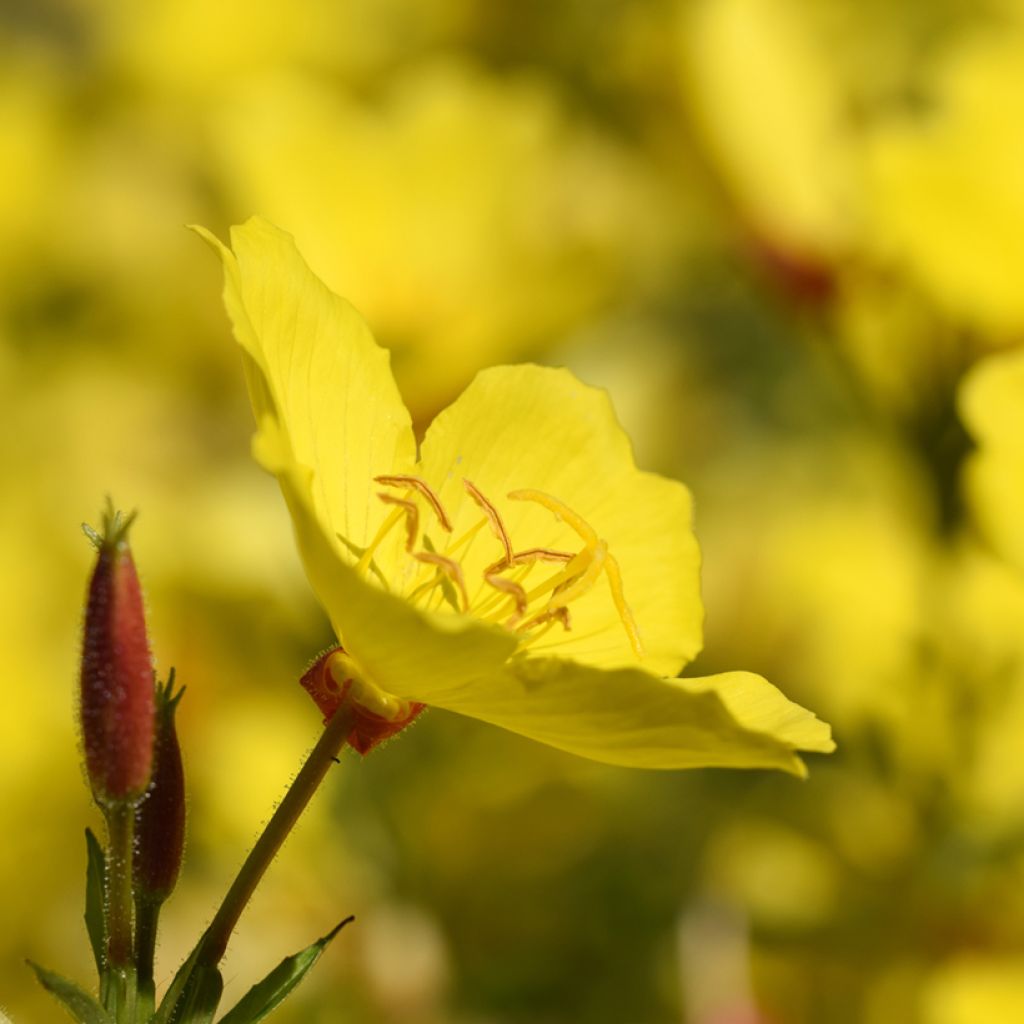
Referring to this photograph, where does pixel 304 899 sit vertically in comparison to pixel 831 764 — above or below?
below

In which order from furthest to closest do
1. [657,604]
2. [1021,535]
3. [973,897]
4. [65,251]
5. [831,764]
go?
[65,251]
[831,764]
[973,897]
[1021,535]
[657,604]

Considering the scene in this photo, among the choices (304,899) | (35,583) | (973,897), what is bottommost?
(304,899)

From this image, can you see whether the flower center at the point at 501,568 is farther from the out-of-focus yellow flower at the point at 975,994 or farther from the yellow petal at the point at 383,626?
the out-of-focus yellow flower at the point at 975,994

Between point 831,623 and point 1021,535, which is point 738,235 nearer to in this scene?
point 831,623

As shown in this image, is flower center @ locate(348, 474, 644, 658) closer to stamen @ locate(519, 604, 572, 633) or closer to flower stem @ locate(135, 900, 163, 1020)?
stamen @ locate(519, 604, 572, 633)

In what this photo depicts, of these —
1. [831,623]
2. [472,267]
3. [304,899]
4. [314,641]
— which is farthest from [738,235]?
[304,899]

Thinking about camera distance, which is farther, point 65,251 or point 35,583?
point 65,251

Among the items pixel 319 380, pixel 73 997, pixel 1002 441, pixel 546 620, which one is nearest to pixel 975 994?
pixel 1002 441

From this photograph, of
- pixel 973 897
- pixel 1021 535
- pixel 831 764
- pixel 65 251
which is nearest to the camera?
pixel 1021 535
